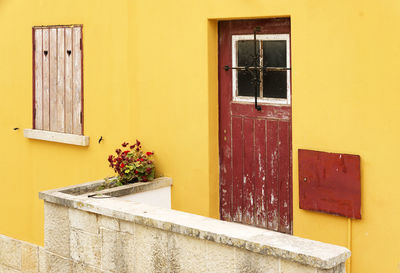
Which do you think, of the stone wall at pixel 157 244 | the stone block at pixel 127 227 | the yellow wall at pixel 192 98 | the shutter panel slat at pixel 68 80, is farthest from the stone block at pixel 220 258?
the shutter panel slat at pixel 68 80

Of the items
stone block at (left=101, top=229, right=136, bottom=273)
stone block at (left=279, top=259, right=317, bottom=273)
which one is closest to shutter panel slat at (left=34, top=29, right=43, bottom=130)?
stone block at (left=101, top=229, right=136, bottom=273)

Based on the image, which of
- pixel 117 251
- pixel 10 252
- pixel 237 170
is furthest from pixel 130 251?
pixel 10 252

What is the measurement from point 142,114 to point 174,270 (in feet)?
7.56

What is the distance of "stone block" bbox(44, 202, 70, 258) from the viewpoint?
6594mm

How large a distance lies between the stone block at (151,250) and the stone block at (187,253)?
0.08 meters

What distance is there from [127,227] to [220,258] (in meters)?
A: 1.07

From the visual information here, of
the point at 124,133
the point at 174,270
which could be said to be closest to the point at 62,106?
the point at 124,133

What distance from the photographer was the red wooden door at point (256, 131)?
21.1 ft

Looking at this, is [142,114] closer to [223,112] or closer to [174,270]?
[223,112]

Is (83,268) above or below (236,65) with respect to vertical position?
below

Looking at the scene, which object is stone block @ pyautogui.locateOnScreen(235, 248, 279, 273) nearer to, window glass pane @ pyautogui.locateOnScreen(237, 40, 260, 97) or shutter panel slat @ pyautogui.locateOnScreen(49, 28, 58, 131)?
window glass pane @ pyautogui.locateOnScreen(237, 40, 260, 97)

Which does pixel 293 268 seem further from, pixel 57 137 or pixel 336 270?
pixel 57 137

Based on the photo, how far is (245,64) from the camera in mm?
6730

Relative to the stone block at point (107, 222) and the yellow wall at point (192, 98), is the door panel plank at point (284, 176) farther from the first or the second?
the stone block at point (107, 222)
